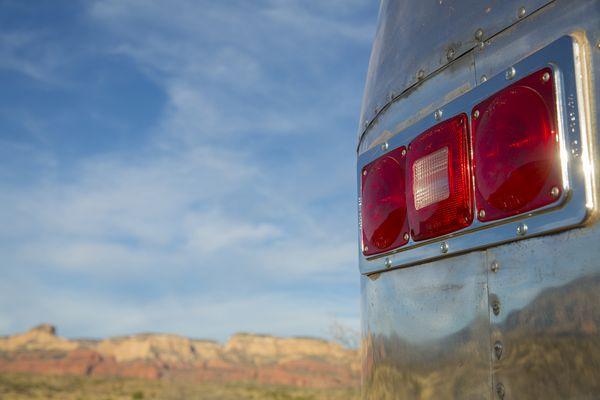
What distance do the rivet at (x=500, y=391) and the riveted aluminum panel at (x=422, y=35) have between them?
2.19ft

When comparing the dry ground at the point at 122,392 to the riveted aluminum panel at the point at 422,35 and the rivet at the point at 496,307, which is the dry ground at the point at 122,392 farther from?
the rivet at the point at 496,307

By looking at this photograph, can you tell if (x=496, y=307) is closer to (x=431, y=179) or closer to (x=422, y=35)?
(x=431, y=179)

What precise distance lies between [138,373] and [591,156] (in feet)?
197

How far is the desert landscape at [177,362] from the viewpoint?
169ft

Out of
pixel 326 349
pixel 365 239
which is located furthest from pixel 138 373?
pixel 365 239

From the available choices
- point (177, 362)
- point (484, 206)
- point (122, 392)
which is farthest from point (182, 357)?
point (484, 206)

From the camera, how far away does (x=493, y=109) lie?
1.52 m

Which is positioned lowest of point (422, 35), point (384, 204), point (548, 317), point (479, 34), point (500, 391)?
point (500, 391)

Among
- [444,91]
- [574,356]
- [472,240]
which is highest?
[444,91]

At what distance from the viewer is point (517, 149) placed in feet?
4.68

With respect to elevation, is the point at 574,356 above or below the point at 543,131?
below

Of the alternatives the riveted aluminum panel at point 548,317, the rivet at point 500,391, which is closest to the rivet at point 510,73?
the riveted aluminum panel at point 548,317

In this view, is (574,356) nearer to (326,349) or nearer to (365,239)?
(365,239)

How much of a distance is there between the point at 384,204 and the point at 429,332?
374mm
